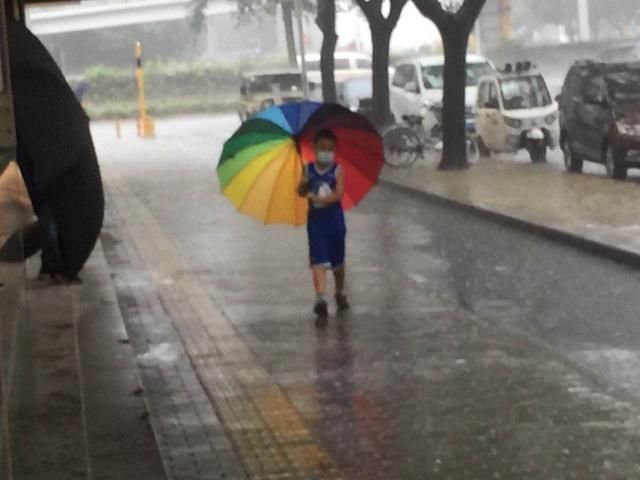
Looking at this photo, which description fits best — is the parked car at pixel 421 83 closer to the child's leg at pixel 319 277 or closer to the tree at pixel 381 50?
the tree at pixel 381 50

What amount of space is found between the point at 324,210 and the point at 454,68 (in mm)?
15156

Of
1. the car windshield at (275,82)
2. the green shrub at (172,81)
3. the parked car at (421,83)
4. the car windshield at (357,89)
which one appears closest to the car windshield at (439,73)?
the parked car at (421,83)

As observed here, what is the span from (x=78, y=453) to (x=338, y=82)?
40749 millimetres

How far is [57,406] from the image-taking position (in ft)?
26.5

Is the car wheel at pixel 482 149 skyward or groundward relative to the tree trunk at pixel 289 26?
groundward

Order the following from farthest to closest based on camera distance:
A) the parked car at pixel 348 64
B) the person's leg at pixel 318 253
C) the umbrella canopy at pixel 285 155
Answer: the parked car at pixel 348 64 < the umbrella canopy at pixel 285 155 < the person's leg at pixel 318 253

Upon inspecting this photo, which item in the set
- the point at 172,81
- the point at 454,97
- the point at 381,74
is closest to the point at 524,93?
the point at 454,97

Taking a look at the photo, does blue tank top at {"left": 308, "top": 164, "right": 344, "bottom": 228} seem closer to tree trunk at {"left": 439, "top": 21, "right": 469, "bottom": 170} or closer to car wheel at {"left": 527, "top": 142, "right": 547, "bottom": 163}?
tree trunk at {"left": 439, "top": 21, "right": 469, "bottom": 170}

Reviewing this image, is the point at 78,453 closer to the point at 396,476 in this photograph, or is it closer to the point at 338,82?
the point at 396,476

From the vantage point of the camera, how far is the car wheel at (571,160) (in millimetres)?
25188

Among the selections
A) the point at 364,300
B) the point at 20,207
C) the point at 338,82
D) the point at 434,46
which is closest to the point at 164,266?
the point at 364,300

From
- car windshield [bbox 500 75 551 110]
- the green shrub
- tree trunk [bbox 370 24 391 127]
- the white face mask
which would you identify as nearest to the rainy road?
the white face mask

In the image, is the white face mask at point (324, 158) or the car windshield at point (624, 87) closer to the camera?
the white face mask at point (324, 158)

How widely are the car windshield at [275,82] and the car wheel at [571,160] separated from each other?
2577 centimetres
